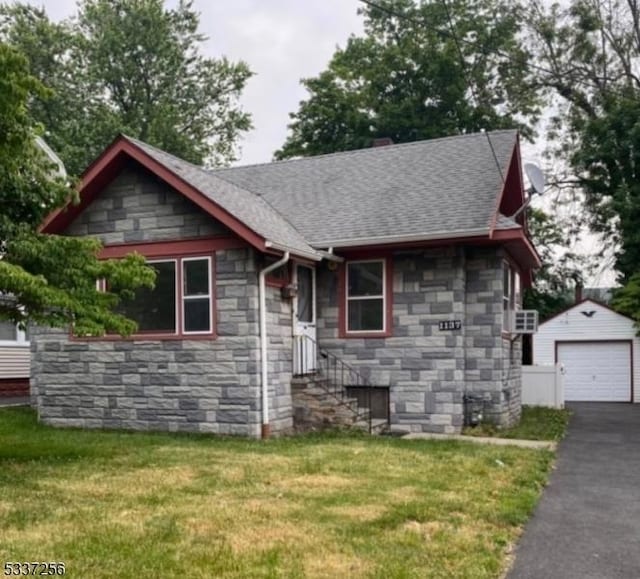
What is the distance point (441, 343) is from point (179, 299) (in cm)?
434

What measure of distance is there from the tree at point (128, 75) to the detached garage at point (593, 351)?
671 inches

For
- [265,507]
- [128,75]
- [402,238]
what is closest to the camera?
[265,507]

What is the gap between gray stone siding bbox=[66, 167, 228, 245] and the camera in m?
10.6

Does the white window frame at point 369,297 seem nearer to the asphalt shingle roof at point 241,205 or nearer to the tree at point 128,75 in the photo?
the asphalt shingle roof at point 241,205

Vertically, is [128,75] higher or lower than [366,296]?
higher

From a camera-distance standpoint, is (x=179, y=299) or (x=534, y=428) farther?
(x=534, y=428)

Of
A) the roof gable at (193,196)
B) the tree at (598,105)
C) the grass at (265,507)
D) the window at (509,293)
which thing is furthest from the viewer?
the tree at (598,105)

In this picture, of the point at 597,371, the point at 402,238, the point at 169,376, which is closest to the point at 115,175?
the point at 169,376

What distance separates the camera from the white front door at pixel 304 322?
11320mm

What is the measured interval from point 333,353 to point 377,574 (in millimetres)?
7820

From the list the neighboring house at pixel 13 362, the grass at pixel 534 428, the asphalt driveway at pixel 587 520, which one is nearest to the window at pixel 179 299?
the grass at pixel 534 428

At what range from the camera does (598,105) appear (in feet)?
83.6

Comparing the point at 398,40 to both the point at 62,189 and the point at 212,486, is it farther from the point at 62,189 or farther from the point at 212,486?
the point at 212,486

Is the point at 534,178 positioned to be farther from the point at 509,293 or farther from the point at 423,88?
the point at 423,88
